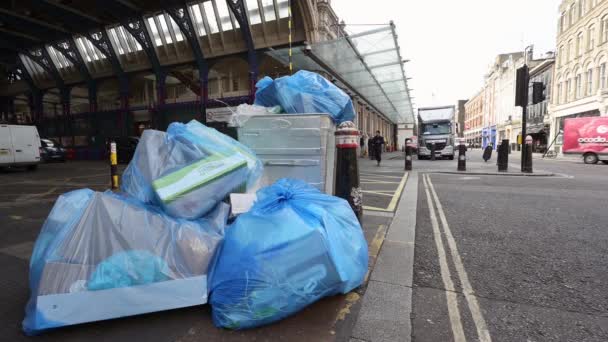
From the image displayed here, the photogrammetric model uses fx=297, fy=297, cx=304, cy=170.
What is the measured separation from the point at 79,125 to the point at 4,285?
26.6 m

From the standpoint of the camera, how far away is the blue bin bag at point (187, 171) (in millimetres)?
1855

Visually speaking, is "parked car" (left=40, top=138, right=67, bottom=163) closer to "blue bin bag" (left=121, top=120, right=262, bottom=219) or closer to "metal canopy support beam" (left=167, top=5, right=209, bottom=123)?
"metal canopy support beam" (left=167, top=5, right=209, bottom=123)

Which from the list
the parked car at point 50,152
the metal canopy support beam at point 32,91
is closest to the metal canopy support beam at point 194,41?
the parked car at point 50,152

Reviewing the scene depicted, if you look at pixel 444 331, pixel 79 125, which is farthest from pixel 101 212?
pixel 79 125

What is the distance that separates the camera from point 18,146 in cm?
1144

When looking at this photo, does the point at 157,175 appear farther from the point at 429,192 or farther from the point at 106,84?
the point at 106,84

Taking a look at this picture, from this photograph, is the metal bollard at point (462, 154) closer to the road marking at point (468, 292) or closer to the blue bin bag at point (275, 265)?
the road marking at point (468, 292)

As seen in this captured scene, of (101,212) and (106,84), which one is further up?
(106,84)

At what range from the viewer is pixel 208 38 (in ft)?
56.4

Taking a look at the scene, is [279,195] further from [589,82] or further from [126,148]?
[589,82]

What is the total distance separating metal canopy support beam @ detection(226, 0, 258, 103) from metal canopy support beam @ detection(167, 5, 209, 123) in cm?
305

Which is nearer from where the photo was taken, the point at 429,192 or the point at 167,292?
the point at 167,292

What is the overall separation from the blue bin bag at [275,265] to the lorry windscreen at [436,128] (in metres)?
19.5

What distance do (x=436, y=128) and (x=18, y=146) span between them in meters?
21.1
